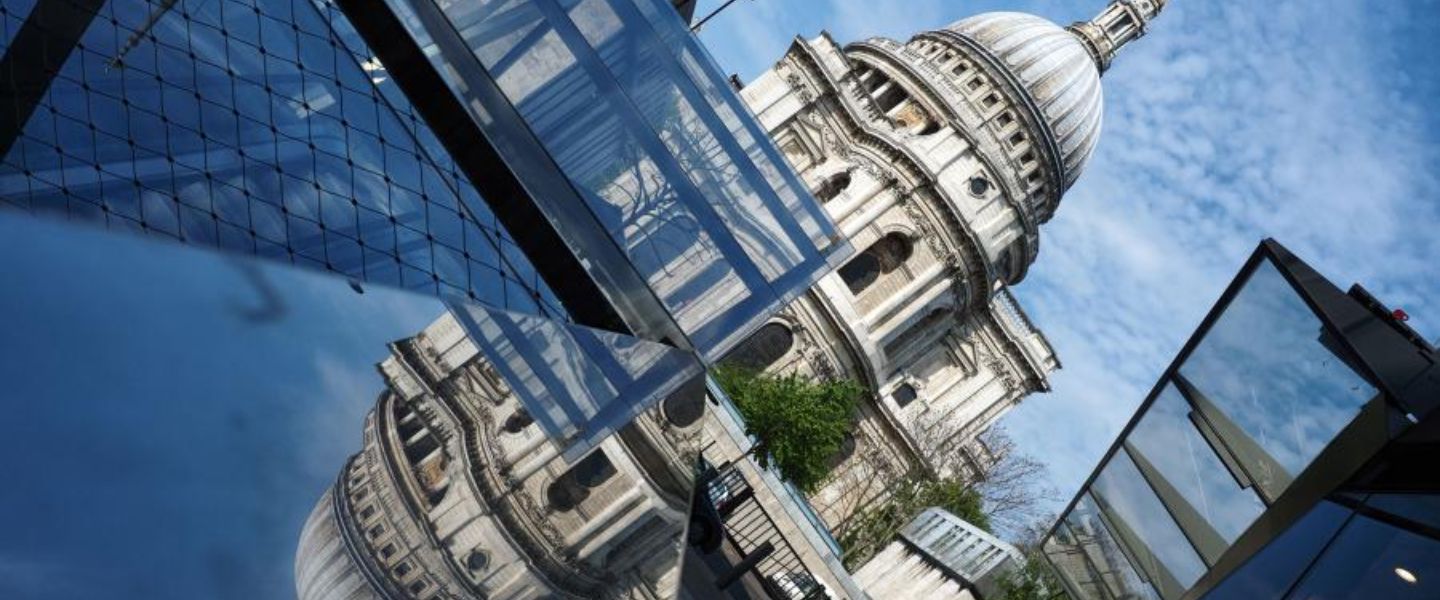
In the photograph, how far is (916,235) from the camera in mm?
43656

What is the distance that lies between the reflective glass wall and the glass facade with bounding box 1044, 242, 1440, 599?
0.01m

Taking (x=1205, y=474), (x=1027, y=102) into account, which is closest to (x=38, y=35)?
(x=1205, y=474)

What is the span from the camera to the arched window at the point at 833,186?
4419cm

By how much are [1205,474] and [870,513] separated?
32864mm

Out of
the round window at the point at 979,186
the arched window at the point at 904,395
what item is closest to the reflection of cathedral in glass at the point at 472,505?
the round window at the point at 979,186

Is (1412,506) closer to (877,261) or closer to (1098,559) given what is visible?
(1098,559)

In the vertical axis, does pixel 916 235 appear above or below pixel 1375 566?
above

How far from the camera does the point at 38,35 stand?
4.71 m

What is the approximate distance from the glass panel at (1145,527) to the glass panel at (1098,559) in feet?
0.66

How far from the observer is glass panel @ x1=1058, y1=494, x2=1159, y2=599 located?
10172 millimetres

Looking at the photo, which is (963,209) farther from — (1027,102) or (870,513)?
(870,513)

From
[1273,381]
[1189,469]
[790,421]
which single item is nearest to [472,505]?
[1273,381]

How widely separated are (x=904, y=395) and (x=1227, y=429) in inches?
1540

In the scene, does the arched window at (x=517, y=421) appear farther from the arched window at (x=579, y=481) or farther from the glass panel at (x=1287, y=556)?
the glass panel at (x=1287, y=556)
